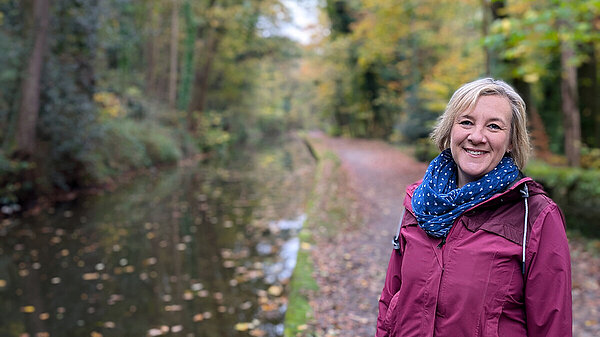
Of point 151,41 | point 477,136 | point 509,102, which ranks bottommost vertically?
point 477,136

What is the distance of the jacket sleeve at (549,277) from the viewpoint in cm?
165

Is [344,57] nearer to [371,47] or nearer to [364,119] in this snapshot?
[364,119]

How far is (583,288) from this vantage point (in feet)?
19.4

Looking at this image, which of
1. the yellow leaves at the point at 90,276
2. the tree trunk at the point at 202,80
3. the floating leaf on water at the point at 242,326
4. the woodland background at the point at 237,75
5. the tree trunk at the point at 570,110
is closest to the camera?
the floating leaf on water at the point at 242,326

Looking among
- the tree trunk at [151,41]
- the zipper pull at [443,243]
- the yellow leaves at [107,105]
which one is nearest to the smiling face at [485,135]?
the zipper pull at [443,243]

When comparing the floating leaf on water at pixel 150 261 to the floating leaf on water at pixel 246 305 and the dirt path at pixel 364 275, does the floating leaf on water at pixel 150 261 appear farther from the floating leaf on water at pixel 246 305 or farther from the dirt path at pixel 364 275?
the dirt path at pixel 364 275

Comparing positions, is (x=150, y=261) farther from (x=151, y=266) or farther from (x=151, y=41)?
(x=151, y=41)

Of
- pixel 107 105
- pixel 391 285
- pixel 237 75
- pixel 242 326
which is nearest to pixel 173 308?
pixel 242 326

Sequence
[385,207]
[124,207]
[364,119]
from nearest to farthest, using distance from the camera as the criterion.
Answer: [385,207] → [124,207] → [364,119]

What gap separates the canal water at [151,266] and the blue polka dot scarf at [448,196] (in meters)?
3.77

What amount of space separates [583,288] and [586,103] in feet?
28.0

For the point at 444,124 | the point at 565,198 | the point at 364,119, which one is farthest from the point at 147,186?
the point at 364,119

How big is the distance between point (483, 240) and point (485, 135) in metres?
0.41

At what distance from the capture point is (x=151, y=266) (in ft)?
24.8
